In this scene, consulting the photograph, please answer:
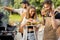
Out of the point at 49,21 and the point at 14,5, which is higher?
the point at 14,5

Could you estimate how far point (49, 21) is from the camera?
2.36 m

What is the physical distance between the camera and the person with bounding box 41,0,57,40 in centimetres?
236

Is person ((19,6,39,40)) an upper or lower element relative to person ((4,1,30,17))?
lower

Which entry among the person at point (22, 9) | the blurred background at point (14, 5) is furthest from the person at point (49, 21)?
the person at point (22, 9)

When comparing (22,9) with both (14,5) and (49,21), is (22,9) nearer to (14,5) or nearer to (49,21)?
(14,5)

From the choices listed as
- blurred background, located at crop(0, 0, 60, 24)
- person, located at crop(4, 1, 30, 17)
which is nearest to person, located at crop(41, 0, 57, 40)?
blurred background, located at crop(0, 0, 60, 24)

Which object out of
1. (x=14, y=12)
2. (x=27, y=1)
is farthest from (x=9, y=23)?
(x=27, y=1)

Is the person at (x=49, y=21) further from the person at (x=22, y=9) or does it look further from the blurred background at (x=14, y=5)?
the person at (x=22, y=9)

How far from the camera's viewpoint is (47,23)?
238 cm

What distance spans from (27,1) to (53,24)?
42 cm

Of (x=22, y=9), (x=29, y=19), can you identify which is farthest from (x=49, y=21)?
(x=22, y=9)

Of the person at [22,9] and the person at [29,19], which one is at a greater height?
the person at [22,9]

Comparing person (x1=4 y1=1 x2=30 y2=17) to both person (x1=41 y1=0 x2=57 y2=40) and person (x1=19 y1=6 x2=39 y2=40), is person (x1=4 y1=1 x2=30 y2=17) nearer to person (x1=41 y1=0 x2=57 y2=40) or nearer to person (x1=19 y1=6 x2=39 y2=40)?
person (x1=19 y1=6 x2=39 y2=40)

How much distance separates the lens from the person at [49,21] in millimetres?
2355
